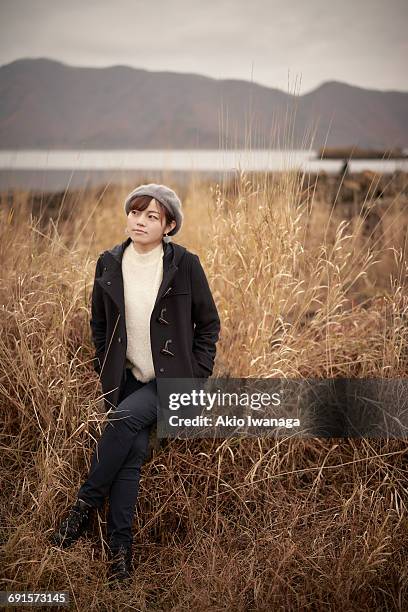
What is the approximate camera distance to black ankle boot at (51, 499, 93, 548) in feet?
6.52

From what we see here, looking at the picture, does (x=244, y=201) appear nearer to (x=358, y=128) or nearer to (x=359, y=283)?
(x=358, y=128)

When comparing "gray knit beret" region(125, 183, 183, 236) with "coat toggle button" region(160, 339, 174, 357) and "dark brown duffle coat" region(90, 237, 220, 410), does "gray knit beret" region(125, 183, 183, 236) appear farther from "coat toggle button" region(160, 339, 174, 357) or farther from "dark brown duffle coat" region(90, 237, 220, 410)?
"coat toggle button" region(160, 339, 174, 357)

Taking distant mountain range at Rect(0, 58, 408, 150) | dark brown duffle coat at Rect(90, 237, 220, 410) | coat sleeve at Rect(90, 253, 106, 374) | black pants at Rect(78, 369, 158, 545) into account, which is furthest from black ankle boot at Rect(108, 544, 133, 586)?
distant mountain range at Rect(0, 58, 408, 150)

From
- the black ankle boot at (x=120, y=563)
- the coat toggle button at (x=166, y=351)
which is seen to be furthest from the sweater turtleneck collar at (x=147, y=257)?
the black ankle boot at (x=120, y=563)

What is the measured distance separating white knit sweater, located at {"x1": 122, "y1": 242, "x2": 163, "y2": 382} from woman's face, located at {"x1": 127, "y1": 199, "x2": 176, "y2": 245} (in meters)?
0.08

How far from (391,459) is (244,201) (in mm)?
1186

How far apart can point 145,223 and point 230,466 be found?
92 centimetres

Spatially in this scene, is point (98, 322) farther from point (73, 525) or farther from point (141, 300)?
point (73, 525)

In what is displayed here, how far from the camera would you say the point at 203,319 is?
2.26m

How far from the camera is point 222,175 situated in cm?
277

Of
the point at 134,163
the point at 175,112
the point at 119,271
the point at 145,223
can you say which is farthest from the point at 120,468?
the point at 175,112

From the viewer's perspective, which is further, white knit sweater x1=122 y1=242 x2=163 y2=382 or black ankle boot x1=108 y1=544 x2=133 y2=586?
white knit sweater x1=122 y1=242 x2=163 y2=382

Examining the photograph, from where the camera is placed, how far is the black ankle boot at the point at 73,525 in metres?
1.99

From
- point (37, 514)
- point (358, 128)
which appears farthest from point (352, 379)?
point (358, 128)
